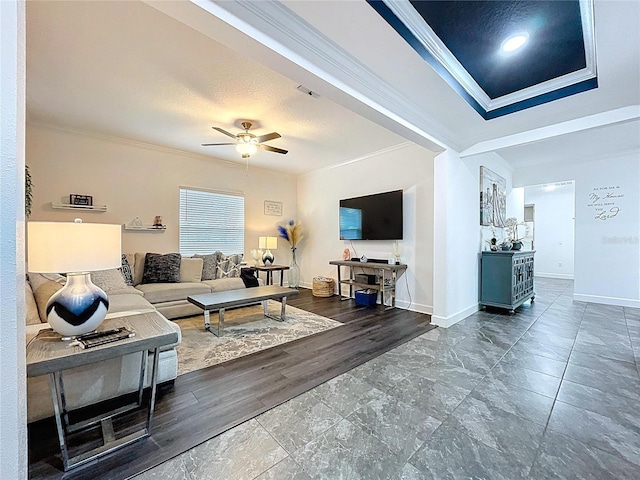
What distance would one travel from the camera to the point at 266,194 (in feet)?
20.5

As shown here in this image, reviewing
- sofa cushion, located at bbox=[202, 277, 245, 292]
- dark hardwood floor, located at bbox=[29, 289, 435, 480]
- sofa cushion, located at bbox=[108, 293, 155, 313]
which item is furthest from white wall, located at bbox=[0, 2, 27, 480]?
sofa cushion, located at bbox=[202, 277, 245, 292]

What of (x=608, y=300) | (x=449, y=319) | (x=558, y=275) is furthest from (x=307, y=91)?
(x=558, y=275)

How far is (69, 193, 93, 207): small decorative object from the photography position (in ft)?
13.2

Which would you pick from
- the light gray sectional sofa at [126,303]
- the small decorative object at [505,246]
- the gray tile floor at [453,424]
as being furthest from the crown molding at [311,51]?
the small decorative object at [505,246]

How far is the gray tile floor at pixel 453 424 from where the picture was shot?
1.39 m

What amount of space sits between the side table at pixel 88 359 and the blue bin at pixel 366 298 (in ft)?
11.3

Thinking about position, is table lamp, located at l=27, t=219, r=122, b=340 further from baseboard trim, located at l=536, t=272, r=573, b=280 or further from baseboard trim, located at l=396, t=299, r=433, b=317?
baseboard trim, located at l=536, t=272, r=573, b=280

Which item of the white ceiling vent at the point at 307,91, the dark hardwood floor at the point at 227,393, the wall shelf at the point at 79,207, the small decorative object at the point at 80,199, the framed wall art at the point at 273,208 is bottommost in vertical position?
the dark hardwood floor at the point at 227,393

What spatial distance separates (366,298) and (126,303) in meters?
3.42

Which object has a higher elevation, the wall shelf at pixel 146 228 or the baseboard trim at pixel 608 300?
the wall shelf at pixel 146 228

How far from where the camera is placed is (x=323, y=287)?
5.47 meters

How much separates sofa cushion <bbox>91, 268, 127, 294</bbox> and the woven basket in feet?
10.4

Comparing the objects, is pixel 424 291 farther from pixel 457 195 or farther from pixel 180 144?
pixel 180 144

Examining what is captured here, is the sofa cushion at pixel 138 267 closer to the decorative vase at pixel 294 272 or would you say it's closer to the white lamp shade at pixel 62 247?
the decorative vase at pixel 294 272
